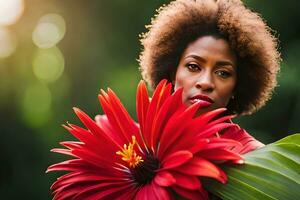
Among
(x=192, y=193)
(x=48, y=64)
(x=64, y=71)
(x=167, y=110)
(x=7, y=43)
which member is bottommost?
(x=192, y=193)

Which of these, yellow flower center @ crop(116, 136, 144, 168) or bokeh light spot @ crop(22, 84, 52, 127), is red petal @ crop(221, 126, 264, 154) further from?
bokeh light spot @ crop(22, 84, 52, 127)

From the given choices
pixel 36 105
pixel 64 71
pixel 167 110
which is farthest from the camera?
pixel 36 105

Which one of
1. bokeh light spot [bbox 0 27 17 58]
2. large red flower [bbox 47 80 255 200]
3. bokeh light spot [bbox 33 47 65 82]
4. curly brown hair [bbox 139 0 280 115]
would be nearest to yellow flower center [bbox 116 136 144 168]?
large red flower [bbox 47 80 255 200]

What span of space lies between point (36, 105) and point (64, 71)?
1.55 feet

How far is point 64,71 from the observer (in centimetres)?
615

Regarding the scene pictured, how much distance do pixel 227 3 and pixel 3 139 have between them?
461 cm

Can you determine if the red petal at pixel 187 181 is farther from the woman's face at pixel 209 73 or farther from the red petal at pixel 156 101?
the woman's face at pixel 209 73

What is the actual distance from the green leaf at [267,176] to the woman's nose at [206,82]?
0.39 metres

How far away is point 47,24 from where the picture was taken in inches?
265

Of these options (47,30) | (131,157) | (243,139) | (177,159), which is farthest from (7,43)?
(177,159)

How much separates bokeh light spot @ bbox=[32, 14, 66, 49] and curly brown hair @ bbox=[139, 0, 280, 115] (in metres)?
4.93

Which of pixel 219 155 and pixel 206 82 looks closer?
pixel 219 155

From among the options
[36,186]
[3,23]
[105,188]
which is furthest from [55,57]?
[105,188]

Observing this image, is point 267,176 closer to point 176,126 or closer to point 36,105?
point 176,126
